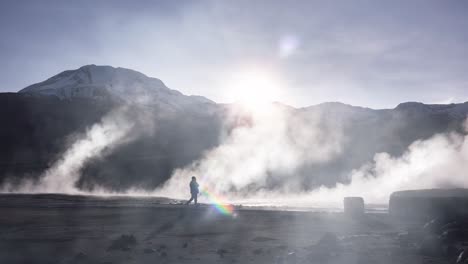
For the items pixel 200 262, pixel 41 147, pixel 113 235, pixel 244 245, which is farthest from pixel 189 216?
pixel 41 147

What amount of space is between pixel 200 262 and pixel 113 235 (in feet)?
18.2

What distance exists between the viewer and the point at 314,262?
11.8m

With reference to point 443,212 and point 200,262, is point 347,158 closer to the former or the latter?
point 443,212

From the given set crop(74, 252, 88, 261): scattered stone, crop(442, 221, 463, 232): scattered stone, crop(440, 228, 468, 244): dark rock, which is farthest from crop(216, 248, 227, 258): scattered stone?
crop(442, 221, 463, 232): scattered stone

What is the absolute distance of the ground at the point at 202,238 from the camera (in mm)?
12477

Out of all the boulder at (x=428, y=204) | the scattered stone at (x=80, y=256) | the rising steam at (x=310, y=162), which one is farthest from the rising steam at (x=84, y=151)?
the scattered stone at (x=80, y=256)

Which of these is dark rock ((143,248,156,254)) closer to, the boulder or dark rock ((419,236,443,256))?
dark rock ((419,236,443,256))

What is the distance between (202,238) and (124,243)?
9.89 feet

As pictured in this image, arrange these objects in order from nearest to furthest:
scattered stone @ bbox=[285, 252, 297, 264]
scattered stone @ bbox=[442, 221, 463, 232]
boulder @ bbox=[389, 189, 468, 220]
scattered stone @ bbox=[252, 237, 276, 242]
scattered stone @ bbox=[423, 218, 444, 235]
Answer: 1. scattered stone @ bbox=[285, 252, 297, 264]
2. scattered stone @ bbox=[442, 221, 463, 232]
3. scattered stone @ bbox=[423, 218, 444, 235]
4. scattered stone @ bbox=[252, 237, 276, 242]
5. boulder @ bbox=[389, 189, 468, 220]

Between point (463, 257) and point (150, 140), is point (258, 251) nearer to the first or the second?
point (463, 257)

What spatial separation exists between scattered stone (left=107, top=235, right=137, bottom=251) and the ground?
1.1 inches

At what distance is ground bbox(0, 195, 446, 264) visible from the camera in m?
12.5

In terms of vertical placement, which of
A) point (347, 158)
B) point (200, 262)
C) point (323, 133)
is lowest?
point (200, 262)

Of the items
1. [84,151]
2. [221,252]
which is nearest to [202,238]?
A: [221,252]
